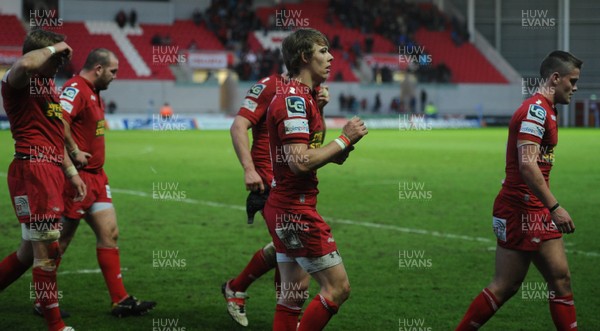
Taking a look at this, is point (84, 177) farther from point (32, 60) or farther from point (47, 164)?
point (32, 60)

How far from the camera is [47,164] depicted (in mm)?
6652

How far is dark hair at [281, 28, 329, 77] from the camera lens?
17.5 ft

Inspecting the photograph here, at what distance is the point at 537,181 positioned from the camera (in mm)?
5789

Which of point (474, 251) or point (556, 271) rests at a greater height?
point (556, 271)

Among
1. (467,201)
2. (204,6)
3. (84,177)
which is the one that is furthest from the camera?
(204,6)

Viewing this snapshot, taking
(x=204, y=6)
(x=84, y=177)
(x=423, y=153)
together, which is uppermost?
(x=204, y=6)

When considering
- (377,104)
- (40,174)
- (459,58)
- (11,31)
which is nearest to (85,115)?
(40,174)

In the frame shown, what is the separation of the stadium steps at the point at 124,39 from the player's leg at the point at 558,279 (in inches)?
1735

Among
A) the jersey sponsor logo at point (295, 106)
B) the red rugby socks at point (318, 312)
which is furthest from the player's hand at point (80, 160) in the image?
the red rugby socks at point (318, 312)

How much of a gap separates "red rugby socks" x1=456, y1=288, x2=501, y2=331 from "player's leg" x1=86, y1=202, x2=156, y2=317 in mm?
2935

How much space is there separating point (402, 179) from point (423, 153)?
327 inches

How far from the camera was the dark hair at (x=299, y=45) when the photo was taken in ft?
17.5

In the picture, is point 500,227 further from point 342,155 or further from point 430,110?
point 430,110

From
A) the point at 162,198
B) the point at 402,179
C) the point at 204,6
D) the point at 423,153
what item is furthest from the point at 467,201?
the point at 204,6
